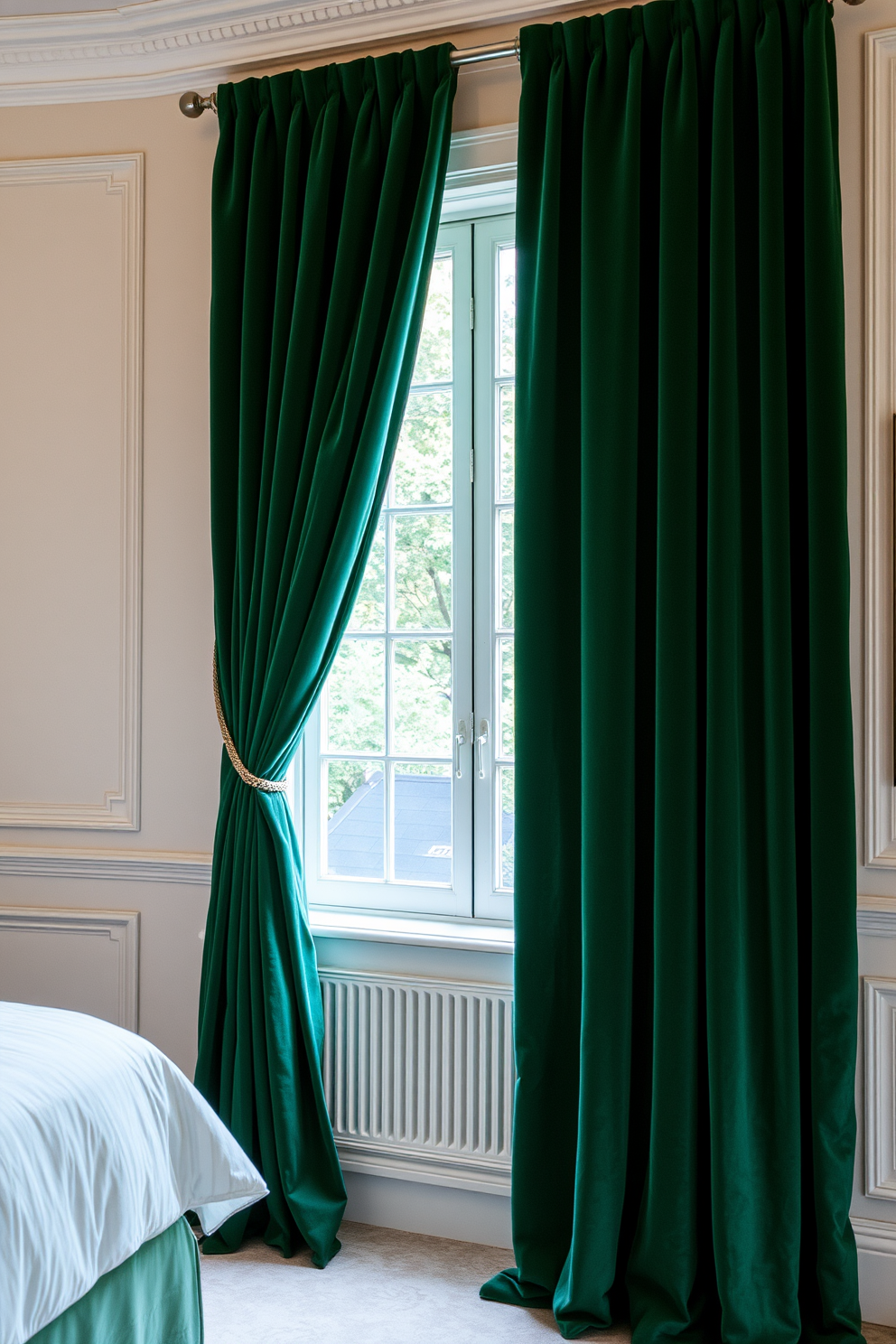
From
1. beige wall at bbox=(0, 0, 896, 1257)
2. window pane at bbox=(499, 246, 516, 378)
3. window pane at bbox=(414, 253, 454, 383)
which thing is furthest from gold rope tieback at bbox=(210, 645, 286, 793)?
window pane at bbox=(499, 246, 516, 378)

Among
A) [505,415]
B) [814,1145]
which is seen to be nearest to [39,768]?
[505,415]

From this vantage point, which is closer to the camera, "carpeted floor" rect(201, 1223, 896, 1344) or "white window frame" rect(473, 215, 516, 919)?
"carpeted floor" rect(201, 1223, 896, 1344)

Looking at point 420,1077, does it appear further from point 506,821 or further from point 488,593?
point 488,593

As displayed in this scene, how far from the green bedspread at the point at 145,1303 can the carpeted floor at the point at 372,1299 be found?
0.35m

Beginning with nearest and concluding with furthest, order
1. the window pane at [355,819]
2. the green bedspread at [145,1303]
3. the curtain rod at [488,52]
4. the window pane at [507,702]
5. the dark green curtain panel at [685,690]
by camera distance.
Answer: the green bedspread at [145,1303], the dark green curtain panel at [685,690], the curtain rod at [488,52], the window pane at [507,702], the window pane at [355,819]

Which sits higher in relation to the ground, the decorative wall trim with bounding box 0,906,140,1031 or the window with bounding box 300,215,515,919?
the window with bounding box 300,215,515,919

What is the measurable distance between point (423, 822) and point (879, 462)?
4.54ft

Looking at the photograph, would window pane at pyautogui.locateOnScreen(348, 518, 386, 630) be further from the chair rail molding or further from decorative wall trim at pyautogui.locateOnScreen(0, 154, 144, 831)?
the chair rail molding

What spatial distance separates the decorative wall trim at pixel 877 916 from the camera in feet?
7.11

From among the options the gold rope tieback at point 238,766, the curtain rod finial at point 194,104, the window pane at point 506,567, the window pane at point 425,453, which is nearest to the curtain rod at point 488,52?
the curtain rod finial at point 194,104

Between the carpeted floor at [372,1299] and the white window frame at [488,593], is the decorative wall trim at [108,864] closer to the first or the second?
the white window frame at [488,593]

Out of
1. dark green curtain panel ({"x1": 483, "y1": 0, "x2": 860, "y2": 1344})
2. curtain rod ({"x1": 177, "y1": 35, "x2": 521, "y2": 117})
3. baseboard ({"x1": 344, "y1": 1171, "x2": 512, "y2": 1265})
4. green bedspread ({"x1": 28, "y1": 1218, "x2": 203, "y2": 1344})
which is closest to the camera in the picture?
green bedspread ({"x1": 28, "y1": 1218, "x2": 203, "y2": 1344})

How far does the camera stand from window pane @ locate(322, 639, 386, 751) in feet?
8.98

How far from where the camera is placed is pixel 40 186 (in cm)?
285
